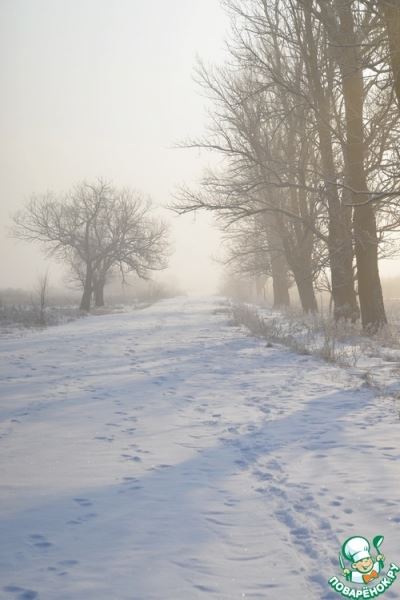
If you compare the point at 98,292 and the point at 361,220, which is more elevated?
the point at 361,220

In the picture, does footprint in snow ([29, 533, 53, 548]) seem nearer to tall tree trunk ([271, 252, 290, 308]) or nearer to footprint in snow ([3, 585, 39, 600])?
footprint in snow ([3, 585, 39, 600])

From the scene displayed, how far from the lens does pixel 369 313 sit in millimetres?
10406

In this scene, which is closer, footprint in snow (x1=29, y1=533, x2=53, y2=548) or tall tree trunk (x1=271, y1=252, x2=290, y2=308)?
footprint in snow (x1=29, y1=533, x2=53, y2=548)

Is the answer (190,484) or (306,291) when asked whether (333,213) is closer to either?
(306,291)

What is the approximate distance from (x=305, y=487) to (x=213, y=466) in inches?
30.2

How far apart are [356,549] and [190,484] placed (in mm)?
1286

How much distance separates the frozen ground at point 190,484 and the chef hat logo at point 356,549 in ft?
0.29

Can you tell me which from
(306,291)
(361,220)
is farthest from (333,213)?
(306,291)

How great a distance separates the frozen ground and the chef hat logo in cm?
9

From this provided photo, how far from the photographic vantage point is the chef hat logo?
223 centimetres

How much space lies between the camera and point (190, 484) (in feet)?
10.5

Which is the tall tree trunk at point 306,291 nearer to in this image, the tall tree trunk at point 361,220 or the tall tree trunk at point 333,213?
the tall tree trunk at point 333,213

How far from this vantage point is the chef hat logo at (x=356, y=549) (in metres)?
2.23

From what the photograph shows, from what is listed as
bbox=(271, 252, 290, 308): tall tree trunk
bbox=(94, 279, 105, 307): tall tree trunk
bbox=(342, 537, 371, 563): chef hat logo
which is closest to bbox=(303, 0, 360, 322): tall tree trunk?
bbox=(342, 537, 371, 563): chef hat logo
